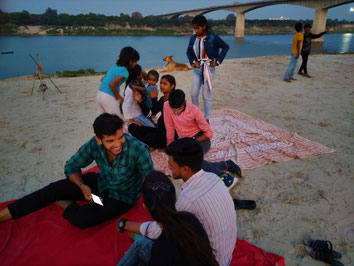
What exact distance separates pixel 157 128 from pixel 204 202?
276 centimetres

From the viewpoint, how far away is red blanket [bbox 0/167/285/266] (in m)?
2.08

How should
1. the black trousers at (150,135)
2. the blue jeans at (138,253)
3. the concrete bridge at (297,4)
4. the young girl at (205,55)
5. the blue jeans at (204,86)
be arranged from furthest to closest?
1. the concrete bridge at (297,4)
2. the blue jeans at (204,86)
3. the young girl at (205,55)
4. the black trousers at (150,135)
5. the blue jeans at (138,253)

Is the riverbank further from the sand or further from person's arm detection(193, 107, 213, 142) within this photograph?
person's arm detection(193, 107, 213, 142)

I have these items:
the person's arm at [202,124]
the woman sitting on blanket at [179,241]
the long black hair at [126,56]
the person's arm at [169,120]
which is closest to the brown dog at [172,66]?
the long black hair at [126,56]

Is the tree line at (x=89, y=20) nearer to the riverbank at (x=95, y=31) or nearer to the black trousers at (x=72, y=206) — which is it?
the riverbank at (x=95, y=31)

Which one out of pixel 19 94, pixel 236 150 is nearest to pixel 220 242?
pixel 236 150

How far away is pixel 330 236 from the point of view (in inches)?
91.5

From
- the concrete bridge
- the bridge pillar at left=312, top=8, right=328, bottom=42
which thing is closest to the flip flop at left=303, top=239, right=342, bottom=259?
the concrete bridge

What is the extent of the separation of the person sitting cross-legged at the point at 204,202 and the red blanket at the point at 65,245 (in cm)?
65

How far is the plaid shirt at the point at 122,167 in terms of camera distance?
2227mm

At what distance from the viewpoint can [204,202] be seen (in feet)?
4.85

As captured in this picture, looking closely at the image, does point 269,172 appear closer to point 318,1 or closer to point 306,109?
point 306,109

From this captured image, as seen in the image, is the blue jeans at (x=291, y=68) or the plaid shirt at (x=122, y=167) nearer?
the plaid shirt at (x=122, y=167)

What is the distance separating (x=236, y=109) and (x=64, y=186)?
430 centimetres
